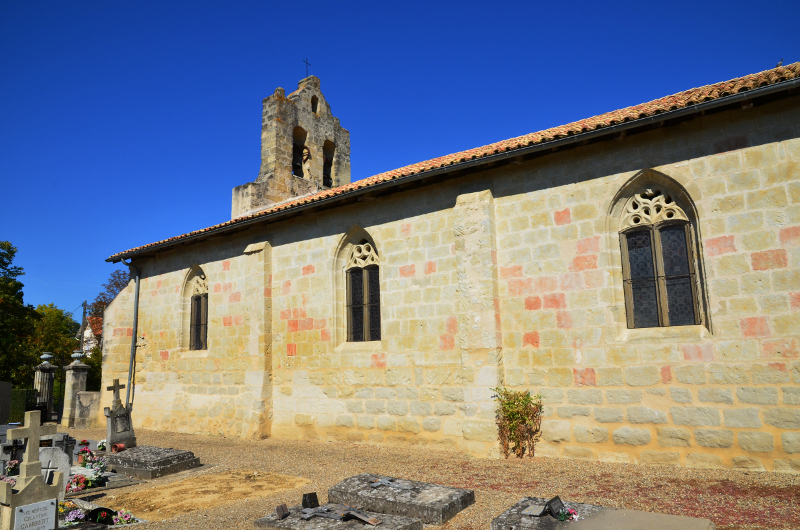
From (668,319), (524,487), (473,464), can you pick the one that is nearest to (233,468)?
(473,464)

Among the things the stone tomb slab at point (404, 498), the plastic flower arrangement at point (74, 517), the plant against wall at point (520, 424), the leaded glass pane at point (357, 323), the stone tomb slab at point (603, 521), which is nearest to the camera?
the stone tomb slab at point (603, 521)

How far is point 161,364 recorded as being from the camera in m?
13.6

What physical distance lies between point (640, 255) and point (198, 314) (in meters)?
10.7

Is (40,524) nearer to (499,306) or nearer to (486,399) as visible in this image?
(486,399)

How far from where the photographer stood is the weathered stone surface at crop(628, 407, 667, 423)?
22.2 ft

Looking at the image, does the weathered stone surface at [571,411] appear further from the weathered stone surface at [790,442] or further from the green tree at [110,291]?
the green tree at [110,291]

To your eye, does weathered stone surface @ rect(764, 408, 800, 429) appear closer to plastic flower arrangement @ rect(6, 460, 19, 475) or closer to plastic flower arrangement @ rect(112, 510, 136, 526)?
plastic flower arrangement @ rect(112, 510, 136, 526)

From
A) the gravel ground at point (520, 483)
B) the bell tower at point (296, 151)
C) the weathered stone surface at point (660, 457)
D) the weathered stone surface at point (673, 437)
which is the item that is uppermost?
the bell tower at point (296, 151)

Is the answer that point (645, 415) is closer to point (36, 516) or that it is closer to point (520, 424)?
point (520, 424)

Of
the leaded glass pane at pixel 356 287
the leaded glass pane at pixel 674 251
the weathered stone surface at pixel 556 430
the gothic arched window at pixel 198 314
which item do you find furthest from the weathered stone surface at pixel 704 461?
the gothic arched window at pixel 198 314

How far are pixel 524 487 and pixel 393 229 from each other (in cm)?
523

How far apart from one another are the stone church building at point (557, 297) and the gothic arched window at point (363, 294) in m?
0.04

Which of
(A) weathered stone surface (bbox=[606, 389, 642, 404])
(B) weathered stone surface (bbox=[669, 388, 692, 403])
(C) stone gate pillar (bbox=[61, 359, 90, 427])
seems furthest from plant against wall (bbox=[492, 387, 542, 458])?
(C) stone gate pillar (bbox=[61, 359, 90, 427])

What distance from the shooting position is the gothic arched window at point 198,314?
13.2 meters
